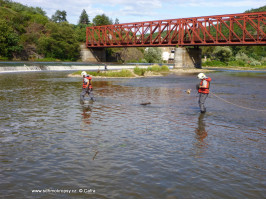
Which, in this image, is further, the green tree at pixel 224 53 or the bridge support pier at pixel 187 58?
the green tree at pixel 224 53

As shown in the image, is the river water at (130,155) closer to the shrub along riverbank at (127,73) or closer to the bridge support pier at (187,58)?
the shrub along riverbank at (127,73)

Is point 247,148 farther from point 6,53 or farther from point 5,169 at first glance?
point 6,53

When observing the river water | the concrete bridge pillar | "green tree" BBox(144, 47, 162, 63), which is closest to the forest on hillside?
"green tree" BBox(144, 47, 162, 63)

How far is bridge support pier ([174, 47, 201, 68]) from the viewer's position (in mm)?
89312

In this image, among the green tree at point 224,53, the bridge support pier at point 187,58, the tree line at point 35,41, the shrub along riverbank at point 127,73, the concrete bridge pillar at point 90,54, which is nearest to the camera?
the shrub along riverbank at point 127,73

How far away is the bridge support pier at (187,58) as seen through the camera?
293ft

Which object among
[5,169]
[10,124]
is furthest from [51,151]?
[10,124]

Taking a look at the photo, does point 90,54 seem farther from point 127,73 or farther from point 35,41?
point 127,73

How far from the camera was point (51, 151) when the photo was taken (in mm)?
9508

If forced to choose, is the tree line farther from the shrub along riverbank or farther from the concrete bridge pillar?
the shrub along riverbank

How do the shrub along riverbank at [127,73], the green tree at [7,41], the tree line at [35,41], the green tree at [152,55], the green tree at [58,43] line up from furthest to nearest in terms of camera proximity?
1. the green tree at [152,55]
2. the green tree at [58,43]
3. the tree line at [35,41]
4. the green tree at [7,41]
5. the shrub along riverbank at [127,73]

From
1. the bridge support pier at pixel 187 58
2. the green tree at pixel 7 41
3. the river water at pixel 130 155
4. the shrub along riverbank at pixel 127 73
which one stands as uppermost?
the green tree at pixel 7 41

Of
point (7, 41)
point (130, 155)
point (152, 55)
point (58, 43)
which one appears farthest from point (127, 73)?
point (58, 43)

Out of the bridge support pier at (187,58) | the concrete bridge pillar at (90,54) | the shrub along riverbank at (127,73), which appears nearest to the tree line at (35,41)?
the concrete bridge pillar at (90,54)
